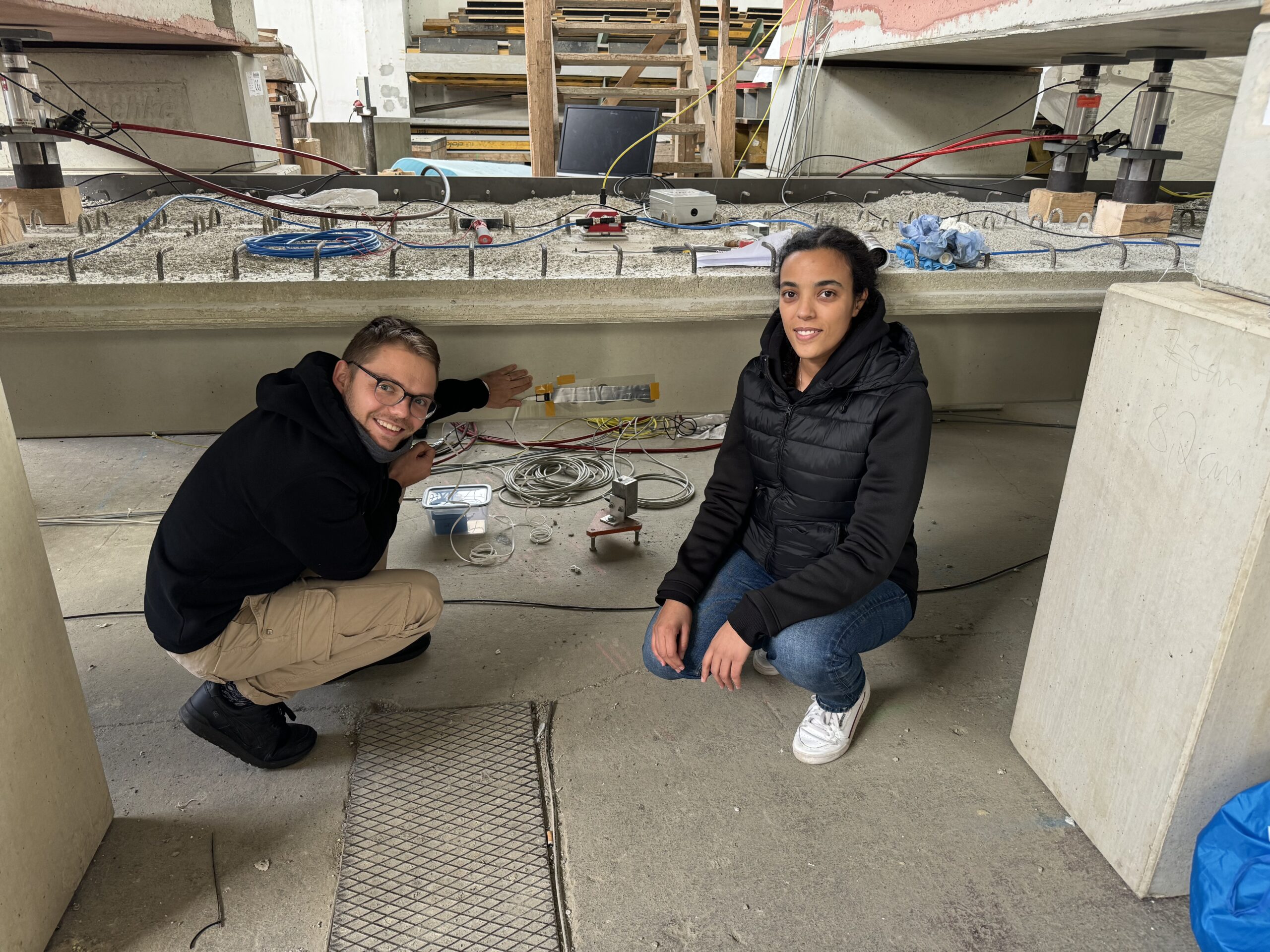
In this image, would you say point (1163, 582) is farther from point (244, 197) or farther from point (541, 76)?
point (541, 76)

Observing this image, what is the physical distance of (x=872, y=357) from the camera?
1491 millimetres

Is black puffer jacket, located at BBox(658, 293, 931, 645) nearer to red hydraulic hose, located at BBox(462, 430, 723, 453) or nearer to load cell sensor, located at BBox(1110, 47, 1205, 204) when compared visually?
load cell sensor, located at BBox(1110, 47, 1205, 204)

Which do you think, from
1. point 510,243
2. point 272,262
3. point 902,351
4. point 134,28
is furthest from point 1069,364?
point 134,28

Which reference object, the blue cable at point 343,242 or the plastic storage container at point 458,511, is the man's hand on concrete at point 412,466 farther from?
the plastic storage container at point 458,511

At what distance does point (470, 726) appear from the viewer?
71.6 inches

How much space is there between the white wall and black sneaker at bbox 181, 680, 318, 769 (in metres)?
7.19

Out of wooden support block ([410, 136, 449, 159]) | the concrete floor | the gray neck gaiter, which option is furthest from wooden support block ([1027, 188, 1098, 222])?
wooden support block ([410, 136, 449, 159])

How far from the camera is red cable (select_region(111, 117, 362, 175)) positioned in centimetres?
223

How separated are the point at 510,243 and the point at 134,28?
3.79 ft

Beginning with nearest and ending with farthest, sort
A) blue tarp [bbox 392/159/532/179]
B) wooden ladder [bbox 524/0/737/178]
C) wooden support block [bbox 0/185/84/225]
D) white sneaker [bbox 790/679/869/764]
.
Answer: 1. white sneaker [bbox 790/679/869/764]
2. wooden support block [bbox 0/185/84/225]
3. wooden ladder [bbox 524/0/737/178]
4. blue tarp [bbox 392/159/532/179]

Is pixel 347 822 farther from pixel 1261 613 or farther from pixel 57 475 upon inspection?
pixel 57 475

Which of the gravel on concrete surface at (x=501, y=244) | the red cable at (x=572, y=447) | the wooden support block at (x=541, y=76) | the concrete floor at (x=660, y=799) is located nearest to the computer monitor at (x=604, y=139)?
the wooden support block at (x=541, y=76)

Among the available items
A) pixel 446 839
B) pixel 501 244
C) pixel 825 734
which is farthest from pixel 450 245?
pixel 825 734

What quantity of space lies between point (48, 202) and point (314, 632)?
46.6 inches
